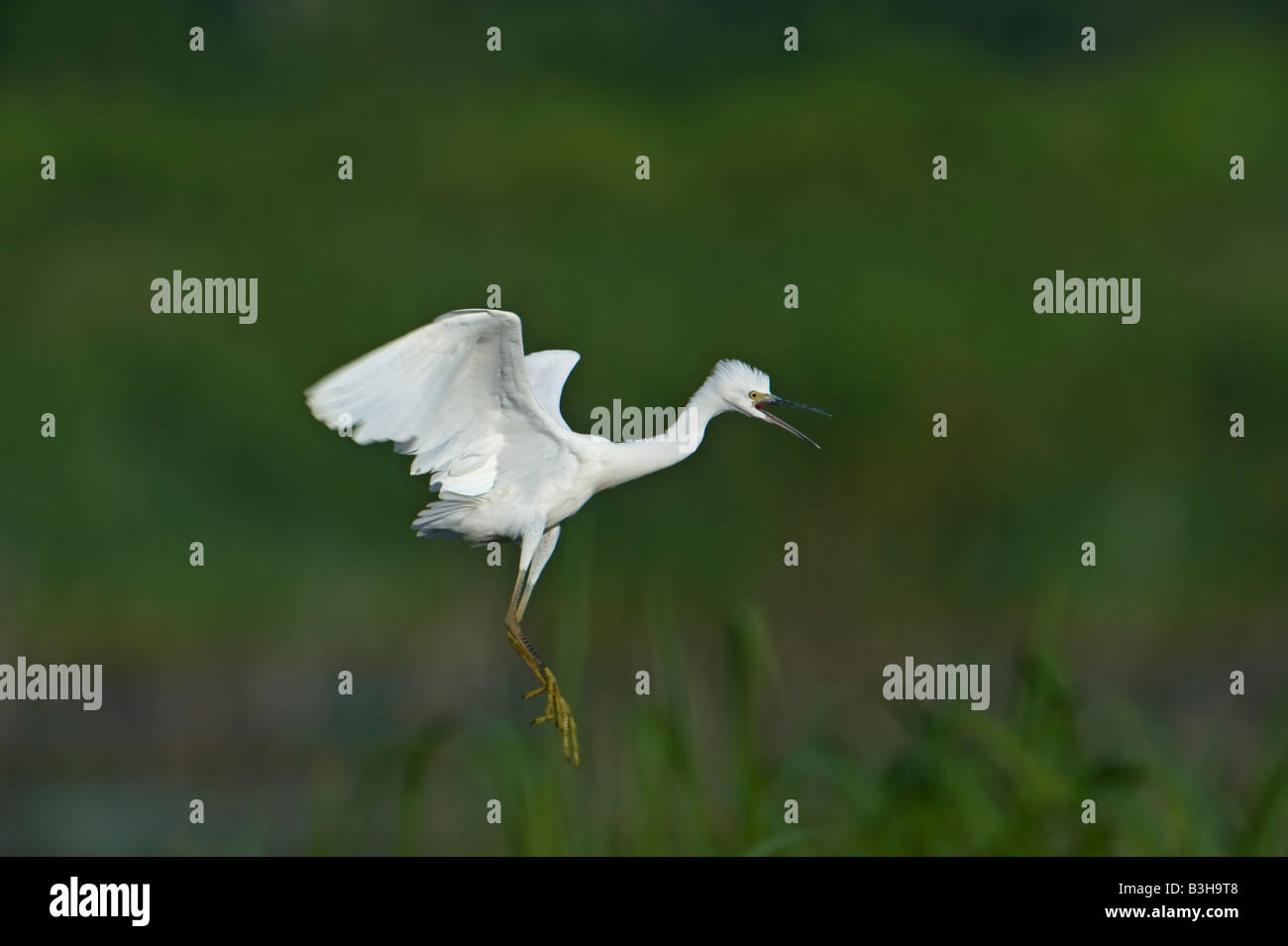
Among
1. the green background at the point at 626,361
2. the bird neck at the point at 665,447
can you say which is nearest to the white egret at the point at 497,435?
the bird neck at the point at 665,447

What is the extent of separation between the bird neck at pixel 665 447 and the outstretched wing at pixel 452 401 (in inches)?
8.1

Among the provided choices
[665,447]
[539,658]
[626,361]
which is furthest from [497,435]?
[626,361]

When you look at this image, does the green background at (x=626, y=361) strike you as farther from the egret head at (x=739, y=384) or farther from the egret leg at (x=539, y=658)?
the egret head at (x=739, y=384)

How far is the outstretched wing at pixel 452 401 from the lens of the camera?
578cm

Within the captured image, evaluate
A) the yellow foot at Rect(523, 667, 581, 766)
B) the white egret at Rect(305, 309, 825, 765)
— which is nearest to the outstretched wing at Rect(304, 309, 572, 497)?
the white egret at Rect(305, 309, 825, 765)

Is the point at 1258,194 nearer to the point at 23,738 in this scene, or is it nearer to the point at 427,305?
the point at 427,305

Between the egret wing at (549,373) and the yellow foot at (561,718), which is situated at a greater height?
the egret wing at (549,373)

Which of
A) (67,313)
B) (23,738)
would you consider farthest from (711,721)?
(67,313)

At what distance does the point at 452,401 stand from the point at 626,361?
5995 millimetres

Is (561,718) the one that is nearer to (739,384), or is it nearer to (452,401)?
(452,401)

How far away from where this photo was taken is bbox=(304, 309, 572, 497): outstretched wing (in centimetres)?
578

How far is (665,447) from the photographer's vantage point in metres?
6.43

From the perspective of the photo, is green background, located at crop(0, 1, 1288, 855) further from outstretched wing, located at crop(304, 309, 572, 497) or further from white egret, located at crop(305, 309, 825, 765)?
outstretched wing, located at crop(304, 309, 572, 497)

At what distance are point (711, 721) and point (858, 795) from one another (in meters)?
4.83
